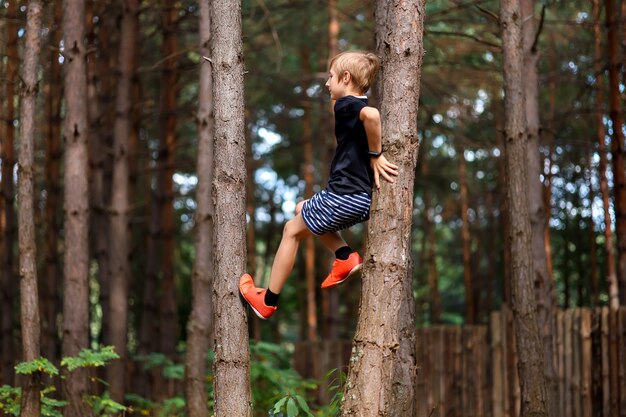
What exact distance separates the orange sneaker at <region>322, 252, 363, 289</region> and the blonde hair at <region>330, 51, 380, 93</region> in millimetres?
1108

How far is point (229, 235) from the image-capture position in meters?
5.89

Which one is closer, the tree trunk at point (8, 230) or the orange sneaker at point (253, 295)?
the orange sneaker at point (253, 295)

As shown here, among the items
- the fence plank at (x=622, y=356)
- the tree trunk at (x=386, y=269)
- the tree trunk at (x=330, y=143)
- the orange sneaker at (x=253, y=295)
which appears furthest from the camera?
the tree trunk at (x=330, y=143)

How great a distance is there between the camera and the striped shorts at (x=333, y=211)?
582cm

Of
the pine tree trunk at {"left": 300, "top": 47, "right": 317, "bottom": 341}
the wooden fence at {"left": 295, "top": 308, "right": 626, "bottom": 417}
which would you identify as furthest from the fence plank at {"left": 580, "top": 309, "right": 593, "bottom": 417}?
the pine tree trunk at {"left": 300, "top": 47, "right": 317, "bottom": 341}

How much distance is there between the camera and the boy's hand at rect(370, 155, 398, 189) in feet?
18.3

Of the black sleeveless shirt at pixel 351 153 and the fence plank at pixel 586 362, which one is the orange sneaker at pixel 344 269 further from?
the fence plank at pixel 586 362

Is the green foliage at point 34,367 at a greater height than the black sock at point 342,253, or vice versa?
Answer: the black sock at point 342,253

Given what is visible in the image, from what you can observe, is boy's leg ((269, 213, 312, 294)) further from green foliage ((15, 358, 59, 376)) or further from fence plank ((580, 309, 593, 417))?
fence plank ((580, 309, 593, 417))

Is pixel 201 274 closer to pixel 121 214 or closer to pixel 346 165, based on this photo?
pixel 121 214

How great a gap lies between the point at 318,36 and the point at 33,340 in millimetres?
10990

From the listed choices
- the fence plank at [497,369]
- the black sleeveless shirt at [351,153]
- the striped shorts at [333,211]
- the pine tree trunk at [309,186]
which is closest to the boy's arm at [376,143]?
the black sleeveless shirt at [351,153]

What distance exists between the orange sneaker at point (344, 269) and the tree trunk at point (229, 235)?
629mm

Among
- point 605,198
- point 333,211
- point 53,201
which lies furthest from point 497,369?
point 53,201
